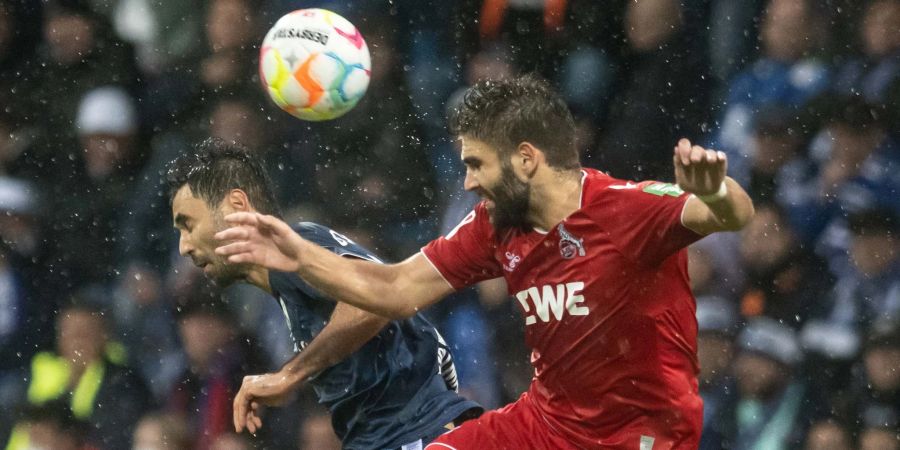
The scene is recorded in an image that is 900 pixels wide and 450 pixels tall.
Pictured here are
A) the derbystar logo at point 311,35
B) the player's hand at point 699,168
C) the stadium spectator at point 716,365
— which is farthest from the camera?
the stadium spectator at point 716,365

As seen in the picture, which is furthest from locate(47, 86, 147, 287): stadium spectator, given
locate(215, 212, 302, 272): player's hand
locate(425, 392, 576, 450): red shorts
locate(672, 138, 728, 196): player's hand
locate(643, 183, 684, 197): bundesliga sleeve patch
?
locate(672, 138, 728, 196): player's hand

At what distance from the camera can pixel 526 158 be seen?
3428 millimetres

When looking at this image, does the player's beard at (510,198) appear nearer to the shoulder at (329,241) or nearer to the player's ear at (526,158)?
the player's ear at (526,158)

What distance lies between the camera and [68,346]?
223 inches

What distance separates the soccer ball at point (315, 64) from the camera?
163 inches

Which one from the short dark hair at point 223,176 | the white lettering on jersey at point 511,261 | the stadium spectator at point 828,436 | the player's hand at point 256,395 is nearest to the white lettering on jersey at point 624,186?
the white lettering on jersey at point 511,261

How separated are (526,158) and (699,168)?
0.69 m

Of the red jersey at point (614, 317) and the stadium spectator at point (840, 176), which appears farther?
the stadium spectator at point (840, 176)

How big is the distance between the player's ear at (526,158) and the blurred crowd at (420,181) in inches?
63.3

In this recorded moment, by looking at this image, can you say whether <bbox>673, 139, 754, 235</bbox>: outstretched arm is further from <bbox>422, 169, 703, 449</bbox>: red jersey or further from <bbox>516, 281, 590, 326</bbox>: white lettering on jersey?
<bbox>516, 281, 590, 326</bbox>: white lettering on jersey

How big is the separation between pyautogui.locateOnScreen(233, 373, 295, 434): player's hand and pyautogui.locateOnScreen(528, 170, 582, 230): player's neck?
2.68ft

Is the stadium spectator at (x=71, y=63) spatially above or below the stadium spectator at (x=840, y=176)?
above

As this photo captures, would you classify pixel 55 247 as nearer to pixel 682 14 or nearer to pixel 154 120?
pixel 154 120

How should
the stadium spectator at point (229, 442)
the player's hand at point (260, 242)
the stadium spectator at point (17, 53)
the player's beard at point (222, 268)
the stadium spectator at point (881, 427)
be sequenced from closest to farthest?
1. the player's hand at point (260, 242)
2. the player's beard at point (222, 268)
3. the stadium spectator at point (881, 427)
4. the stadium spectator at point (229, 442)
5. the stadium spectator at point (17, 53)
